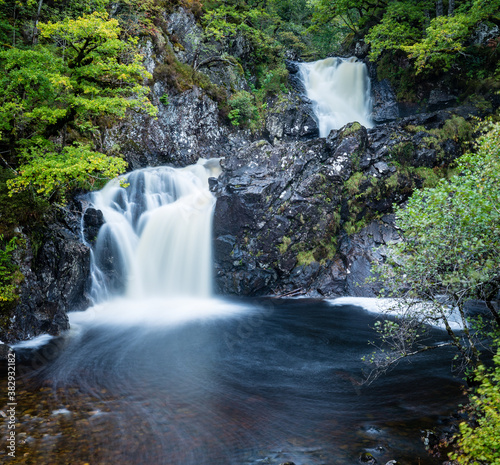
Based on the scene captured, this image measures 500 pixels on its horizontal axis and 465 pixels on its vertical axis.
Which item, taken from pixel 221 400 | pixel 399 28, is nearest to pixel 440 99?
pixel 399 28

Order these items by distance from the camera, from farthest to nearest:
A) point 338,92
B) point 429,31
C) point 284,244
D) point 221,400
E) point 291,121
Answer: point 338,92 < point 291,121 < point 429,31 < point 284,244 < point 221,400

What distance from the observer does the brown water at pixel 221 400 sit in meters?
4.76

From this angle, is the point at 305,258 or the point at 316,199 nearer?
the point at 305,258

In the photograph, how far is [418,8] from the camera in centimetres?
1822

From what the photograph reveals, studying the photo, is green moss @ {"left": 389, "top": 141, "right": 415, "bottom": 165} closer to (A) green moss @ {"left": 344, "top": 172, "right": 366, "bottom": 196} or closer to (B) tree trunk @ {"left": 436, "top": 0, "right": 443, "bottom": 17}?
(A) green moss @ {"left": 344, "top": 172, "right": 366, "bottom": 196}

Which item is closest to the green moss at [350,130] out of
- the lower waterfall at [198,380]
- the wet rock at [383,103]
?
the wet rock at [383,103]

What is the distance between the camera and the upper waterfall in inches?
528

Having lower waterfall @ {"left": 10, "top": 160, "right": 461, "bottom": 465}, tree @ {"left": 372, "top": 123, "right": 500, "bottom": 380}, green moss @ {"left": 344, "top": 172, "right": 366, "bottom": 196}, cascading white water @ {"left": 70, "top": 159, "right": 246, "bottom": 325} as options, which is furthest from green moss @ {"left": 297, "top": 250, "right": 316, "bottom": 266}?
tree @ {"left": 372, "top": 123, "right": 500, "bottom": 380}

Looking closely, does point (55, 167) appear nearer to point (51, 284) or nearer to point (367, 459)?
point (51, 284)

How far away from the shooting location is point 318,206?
48.6ft

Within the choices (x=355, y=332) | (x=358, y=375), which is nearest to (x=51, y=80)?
(x=358, y=375)

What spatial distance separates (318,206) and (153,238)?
720 cm

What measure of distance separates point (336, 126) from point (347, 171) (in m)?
6.42

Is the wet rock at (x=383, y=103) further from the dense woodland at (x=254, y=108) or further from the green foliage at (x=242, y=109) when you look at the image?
the green foliage at (x=242, y=109)
